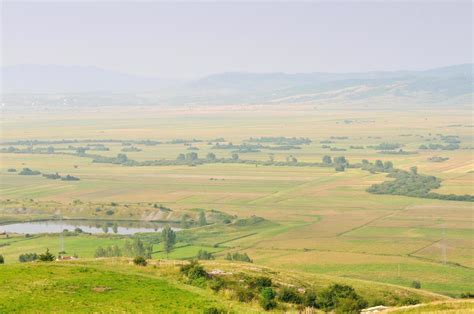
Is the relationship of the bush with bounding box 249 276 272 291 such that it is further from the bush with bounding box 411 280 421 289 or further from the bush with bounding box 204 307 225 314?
the bush with bounding box 411 280 421 289

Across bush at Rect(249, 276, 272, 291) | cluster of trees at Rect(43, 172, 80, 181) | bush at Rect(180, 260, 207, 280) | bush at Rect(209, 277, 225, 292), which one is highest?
bush at Rect(180, 260, 207, 280)

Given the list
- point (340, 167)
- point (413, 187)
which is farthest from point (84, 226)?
point (340, 167)

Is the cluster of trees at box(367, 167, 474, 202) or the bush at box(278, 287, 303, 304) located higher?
the bush at box(278, 287, 303, 304)

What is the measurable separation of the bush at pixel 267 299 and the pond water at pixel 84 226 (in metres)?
76.3

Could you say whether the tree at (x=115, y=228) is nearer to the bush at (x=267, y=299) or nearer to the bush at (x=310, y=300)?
the bush at (x=310, y=300)

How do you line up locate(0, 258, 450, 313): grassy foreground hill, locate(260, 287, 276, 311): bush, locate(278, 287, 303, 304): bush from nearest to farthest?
1. locate(0, 258, 450, 313): grassy foreground hill
2. locate(260, 287, 276, 311): bush
3. locate(278, 287, 303, 304): bush

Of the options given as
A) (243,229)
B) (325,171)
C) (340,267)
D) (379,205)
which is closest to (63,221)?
(243,229)

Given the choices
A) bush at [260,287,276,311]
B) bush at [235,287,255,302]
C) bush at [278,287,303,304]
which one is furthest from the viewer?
bush at [278,287,303,304]

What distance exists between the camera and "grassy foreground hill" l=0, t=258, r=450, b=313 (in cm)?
3531

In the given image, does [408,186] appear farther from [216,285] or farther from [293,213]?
[216,285]

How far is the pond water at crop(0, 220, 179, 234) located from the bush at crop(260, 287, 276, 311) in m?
76.3

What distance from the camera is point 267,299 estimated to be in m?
38.4

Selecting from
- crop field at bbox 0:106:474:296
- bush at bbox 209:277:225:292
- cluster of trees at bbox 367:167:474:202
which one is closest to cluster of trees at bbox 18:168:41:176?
crop field at bbox 0:106:474:296

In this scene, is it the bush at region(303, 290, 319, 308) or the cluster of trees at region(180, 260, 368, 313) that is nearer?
the cluster of trees at region(180, 260, 368, 313)
